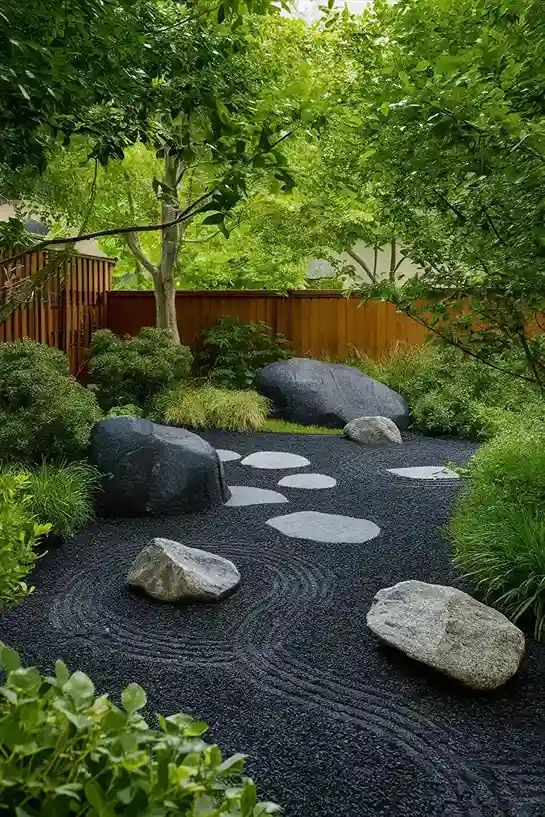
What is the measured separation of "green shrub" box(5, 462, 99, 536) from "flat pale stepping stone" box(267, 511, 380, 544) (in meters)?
1.25

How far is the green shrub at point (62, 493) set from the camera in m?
4.25

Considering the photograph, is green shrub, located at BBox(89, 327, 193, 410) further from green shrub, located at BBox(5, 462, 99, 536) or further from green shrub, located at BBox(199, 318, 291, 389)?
green shrub, located at BBox(5, 462, 99, 536)

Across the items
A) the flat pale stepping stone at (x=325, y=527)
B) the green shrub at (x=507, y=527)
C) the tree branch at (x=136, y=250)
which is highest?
the tree branch at (x=136, y=250)

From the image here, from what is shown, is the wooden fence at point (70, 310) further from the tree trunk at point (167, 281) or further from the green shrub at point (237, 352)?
the green shrub at point (237, 352)

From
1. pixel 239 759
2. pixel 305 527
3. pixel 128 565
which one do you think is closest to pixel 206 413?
pixel 305 527

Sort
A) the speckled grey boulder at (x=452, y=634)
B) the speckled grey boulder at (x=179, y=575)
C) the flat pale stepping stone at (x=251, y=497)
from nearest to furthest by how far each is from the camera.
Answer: the speckled grey boulder at (x=452, y=634) < the speckled grey boulder at (x=179, y=575) < the flat pale stepping stone at (x=251, y=497)

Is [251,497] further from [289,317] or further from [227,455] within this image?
[289,317]

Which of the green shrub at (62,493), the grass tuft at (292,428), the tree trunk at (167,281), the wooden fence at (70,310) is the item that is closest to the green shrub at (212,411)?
the grass tuft at (292,428)

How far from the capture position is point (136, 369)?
834 cm

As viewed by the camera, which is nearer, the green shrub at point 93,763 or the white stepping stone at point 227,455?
the green shrub at point 93,763

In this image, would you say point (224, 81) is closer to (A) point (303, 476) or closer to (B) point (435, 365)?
(A) point (303, 476)

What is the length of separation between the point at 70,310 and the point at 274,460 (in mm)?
4829

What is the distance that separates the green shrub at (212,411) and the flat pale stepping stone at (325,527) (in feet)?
11.2

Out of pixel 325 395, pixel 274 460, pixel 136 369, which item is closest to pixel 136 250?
pixel 136 369
